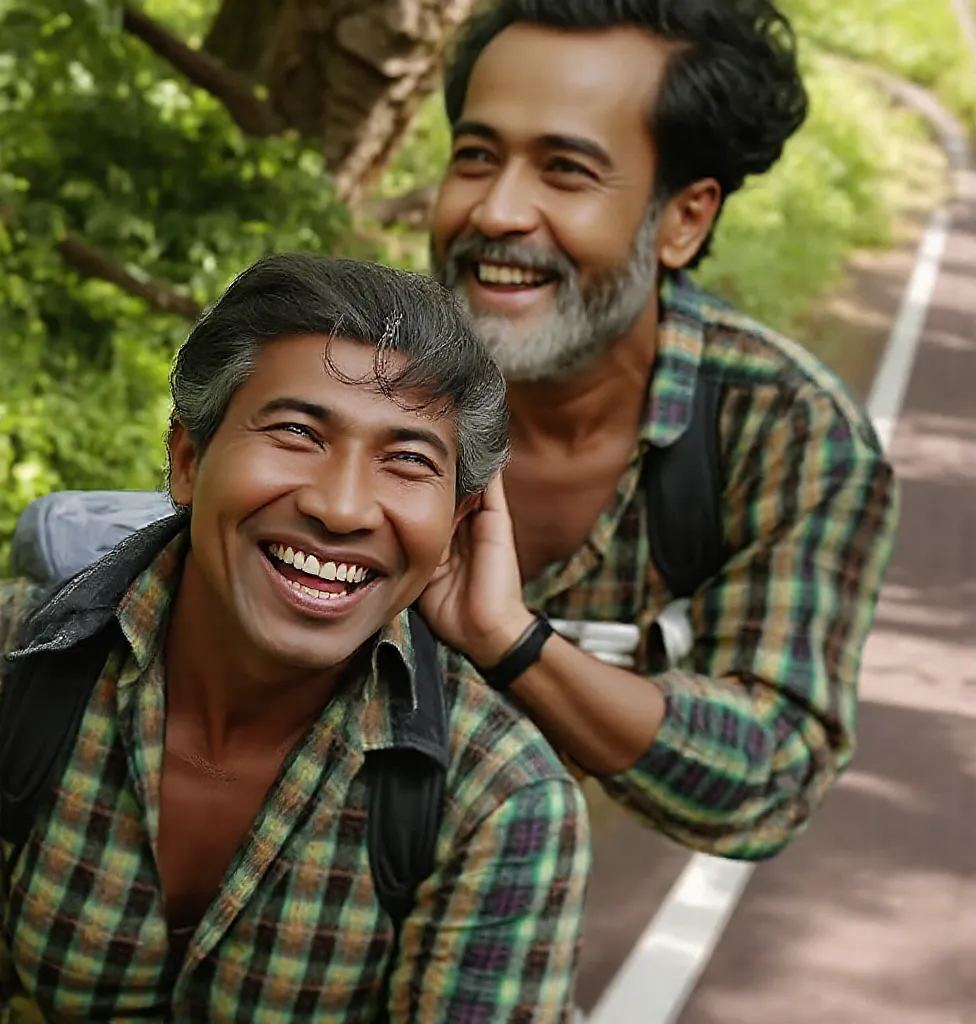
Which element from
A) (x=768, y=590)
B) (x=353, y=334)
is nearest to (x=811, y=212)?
(x=768, y=590)

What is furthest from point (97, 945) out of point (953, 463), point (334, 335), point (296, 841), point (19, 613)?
point (953, 463)

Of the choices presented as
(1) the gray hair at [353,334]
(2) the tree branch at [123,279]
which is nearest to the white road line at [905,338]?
(2) the tree branch at [123,279]

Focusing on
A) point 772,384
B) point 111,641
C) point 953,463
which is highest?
point 772,384

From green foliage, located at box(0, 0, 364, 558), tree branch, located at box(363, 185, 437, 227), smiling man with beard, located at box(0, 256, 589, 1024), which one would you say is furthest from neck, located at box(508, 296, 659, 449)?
tree branch, located at box(363, 185, 437, 227)

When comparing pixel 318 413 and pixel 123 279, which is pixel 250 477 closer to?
pixel 318 413

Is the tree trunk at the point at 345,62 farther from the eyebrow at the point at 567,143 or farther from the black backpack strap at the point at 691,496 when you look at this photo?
the black backpack strap at the point at 691,496

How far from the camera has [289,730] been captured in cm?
239

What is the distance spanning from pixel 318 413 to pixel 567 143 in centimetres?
109

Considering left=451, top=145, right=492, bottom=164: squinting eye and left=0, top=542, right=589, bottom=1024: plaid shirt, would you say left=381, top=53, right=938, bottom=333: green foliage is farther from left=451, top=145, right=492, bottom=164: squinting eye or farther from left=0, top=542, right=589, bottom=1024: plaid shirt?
left=0, top=542, right=589, bottom=1024: plaid shirt

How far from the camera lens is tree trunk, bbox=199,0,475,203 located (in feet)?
22.7

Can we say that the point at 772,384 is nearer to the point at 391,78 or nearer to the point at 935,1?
the point at 391,78

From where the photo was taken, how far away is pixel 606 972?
4.40 meters

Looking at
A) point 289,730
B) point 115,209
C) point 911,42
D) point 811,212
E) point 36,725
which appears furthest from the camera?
point 911,42

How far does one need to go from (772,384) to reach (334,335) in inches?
44.2
